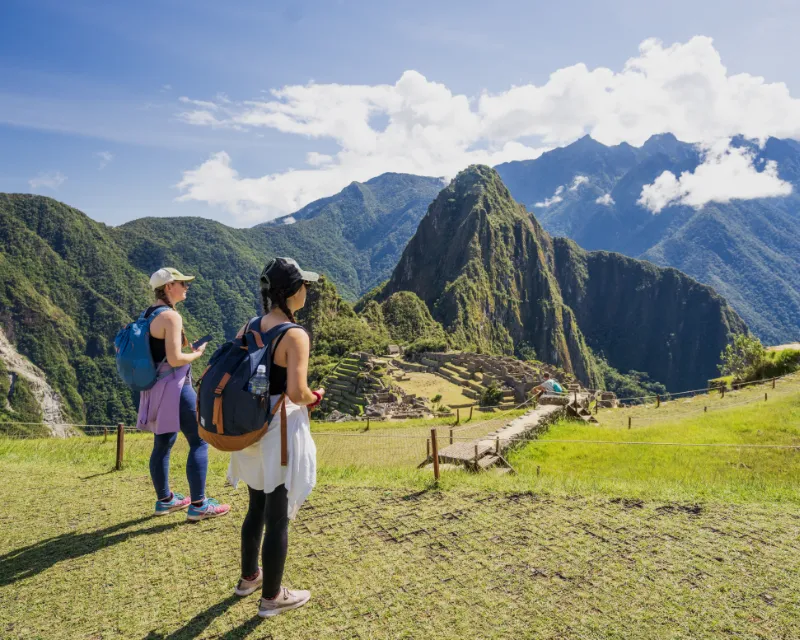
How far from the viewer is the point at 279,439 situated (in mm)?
2699

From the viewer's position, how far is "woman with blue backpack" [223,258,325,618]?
8.61 feet

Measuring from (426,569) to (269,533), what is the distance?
1347 mm

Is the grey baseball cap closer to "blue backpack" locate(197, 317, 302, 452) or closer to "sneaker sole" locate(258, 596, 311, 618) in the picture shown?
"blue backpack" locate(197, 317, 302, 452)

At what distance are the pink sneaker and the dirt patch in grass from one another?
0.09 m

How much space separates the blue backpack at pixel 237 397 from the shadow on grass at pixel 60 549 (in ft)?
6.95

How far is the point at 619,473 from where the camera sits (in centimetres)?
728

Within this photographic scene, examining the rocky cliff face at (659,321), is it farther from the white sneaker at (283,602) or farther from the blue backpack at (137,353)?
the blue backpack at (137,353)

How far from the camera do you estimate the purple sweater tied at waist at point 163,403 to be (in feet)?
13.1

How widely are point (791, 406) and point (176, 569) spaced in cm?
1287

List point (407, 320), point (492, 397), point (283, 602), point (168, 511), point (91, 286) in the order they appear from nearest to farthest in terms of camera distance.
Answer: point (283, 602), point (168, 511), point (492, 397), point (407, 320), point (91, 286)

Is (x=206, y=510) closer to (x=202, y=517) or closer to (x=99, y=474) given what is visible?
(x=202, y=517)

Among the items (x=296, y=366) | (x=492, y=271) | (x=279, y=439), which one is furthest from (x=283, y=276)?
(x=492, y=271)

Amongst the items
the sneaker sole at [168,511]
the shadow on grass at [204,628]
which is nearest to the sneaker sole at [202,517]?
the sneaker sole at [168,511]

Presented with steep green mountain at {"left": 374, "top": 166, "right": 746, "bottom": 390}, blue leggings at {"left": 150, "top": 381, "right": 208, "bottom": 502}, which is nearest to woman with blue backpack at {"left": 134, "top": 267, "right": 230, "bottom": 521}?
blue leggings at {"left": 150, "top": 381, "right": 208, "bottom": 502}
